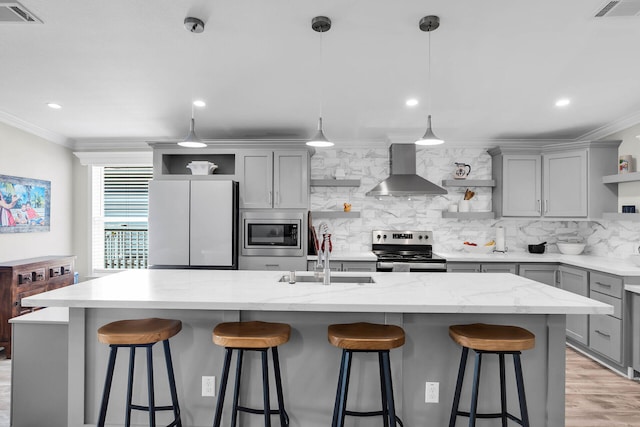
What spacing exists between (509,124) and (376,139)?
154 centimetres

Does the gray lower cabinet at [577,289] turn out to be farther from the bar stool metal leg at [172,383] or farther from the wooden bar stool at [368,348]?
the bar stool metal leg at [172,383]

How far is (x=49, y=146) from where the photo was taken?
4617 mm

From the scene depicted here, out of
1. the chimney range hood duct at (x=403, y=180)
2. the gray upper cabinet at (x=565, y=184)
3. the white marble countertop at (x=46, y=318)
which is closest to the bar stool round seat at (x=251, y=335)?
the white marble countertop at (x=46, y=318)

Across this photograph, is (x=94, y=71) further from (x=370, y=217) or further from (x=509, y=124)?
(x=509, y=124)

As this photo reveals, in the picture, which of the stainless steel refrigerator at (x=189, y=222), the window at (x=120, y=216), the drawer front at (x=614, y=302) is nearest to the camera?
the drawer front at (x=614, y=302)

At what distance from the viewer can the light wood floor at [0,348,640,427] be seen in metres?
2.50

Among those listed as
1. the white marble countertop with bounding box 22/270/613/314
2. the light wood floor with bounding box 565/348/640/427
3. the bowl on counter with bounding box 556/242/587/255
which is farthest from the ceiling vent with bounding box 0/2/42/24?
the bowl on counter with bounding box 556/242/587/255

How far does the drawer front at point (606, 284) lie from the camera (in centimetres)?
328

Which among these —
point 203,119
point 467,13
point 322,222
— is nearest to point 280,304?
point 467,13

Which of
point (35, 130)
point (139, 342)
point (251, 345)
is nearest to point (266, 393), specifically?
point (251, 345)

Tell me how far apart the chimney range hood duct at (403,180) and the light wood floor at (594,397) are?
6.90 ft

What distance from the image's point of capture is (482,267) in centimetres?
424

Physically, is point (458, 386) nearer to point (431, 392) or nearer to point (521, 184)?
point (431, 392)

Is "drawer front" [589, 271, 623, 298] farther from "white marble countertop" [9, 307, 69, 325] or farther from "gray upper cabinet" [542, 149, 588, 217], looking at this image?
"white marble countertop" [9, 307, 69, 325]
